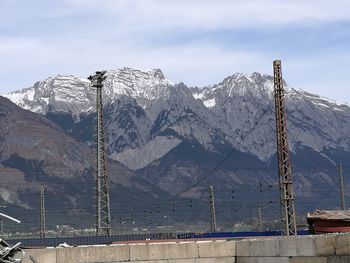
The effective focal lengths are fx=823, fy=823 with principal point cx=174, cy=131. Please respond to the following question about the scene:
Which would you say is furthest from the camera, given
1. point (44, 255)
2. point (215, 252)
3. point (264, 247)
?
point (215, 252)

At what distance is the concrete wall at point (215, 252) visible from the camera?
30.4 m

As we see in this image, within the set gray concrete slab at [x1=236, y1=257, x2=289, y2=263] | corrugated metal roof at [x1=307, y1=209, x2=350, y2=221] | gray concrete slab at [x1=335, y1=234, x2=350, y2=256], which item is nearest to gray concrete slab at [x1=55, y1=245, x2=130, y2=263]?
gray concrete slab at [x1=236, y1=257, x2=289, y2=263]

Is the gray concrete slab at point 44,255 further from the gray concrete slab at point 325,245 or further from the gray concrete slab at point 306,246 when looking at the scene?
the gray concrete slab at point 325,245

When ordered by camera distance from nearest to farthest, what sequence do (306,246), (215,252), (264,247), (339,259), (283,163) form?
(339,259) → (306,246) → (264,247) → (215,252) → (283,163)

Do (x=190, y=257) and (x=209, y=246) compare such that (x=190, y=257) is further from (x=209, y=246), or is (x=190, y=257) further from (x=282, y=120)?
(x=282, y=120)

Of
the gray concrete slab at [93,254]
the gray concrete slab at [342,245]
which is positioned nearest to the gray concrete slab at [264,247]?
the gray concrete slab at [342,245]

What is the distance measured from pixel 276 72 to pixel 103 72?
34580 mm

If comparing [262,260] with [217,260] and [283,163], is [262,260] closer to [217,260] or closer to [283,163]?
[217,260]

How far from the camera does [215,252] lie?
3550cm

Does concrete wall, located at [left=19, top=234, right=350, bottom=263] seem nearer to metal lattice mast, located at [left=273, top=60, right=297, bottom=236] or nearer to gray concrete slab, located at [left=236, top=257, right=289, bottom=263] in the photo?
gray concrete slab, located at [left=236, top=257, right=289, bottom=263]

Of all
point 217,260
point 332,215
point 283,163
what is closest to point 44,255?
point 217,260

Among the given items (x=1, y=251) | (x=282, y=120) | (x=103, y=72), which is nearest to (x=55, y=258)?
(x=1, y=251)

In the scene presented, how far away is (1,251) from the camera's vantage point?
2366 centimetres

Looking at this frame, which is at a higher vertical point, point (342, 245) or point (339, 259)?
point (342, 245)
